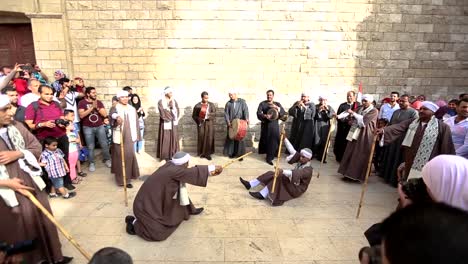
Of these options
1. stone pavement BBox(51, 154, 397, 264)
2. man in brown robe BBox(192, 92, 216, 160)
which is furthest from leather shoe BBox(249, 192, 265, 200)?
man in brown robe BBox(192, 92, 216, 160)

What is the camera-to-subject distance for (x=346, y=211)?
495cm

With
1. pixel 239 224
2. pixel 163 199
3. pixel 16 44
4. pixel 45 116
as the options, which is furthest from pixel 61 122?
pixel 16 44

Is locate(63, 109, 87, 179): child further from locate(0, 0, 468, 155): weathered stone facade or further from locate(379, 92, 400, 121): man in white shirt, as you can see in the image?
locate(379, 92, 400, 121): man in white shirt

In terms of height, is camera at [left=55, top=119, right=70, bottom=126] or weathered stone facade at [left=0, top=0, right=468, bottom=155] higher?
weathered stone facade at [left=0, top=0, right=468, bottom=155]

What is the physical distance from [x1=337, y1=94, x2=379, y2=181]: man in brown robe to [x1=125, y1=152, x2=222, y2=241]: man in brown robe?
3368 mm

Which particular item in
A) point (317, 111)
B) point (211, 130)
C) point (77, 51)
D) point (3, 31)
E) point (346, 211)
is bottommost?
point (346, 211)

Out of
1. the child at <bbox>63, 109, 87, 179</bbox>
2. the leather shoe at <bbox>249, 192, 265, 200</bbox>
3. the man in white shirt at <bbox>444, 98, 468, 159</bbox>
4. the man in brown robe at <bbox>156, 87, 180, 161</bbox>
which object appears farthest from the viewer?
the man in brown robe at <bbox>156, 87, 180, 161</bbox>

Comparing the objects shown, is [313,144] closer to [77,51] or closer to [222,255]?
[222,255]

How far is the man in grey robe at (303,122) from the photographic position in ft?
24.9

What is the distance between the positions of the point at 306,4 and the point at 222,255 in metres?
6.91

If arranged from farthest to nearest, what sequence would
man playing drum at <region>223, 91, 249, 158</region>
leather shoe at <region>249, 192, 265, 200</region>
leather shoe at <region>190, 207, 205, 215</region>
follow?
1. man playing drum at <region>223, 91, 249, 158</region>
2. leather shoe at <region>249, 192, 265, 200</region>
3. leather shoe at <region>190, 207, 205, 215</region>

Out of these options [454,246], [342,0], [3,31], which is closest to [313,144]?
[342,0]

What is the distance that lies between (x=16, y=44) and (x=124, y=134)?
5736 millimetres

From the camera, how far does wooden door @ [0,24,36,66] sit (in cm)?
834
